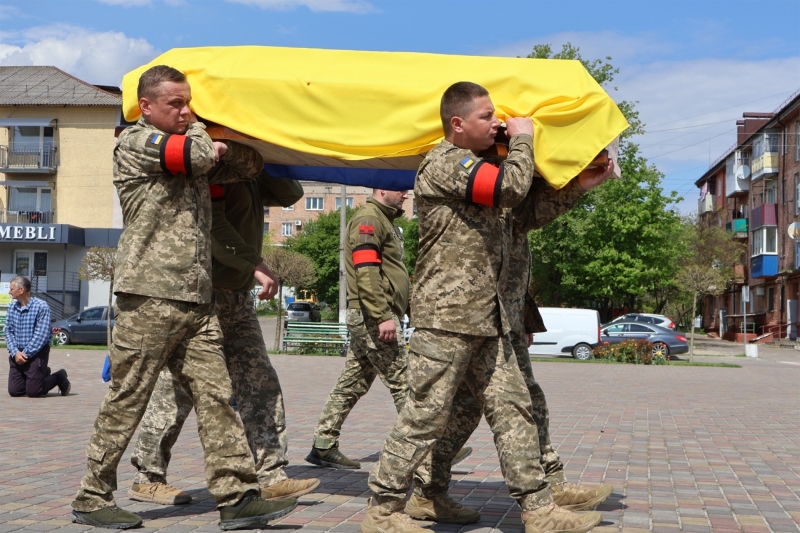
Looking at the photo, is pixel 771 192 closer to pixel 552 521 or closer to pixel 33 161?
pixel 33 161

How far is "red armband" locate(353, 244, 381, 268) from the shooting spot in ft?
21.6

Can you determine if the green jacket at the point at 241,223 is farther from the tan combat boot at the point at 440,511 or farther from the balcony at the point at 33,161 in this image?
the balcony at the point at 33,161

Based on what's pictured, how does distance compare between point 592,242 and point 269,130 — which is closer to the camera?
point 269,130

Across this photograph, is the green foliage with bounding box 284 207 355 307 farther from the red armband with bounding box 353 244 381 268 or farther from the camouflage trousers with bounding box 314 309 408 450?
the red armband with bounding box 353 244 381 268

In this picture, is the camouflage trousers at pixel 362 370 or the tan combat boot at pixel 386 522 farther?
the camouflage trousers at pixel 362 370

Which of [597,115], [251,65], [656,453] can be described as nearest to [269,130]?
[251,65]

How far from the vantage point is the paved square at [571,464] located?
5.23 meters

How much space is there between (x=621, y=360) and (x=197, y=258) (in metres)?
27.0

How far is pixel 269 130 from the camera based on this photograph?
4977mm

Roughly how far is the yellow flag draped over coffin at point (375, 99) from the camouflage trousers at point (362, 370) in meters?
1.94

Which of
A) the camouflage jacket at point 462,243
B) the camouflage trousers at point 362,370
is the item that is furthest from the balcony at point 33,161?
the camouflage jacket at point 462,243

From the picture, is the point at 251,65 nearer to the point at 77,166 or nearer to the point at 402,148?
the point at 402,148

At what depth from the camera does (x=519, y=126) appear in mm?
4613

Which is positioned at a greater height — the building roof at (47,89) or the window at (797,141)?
the building roof at (47,89)
